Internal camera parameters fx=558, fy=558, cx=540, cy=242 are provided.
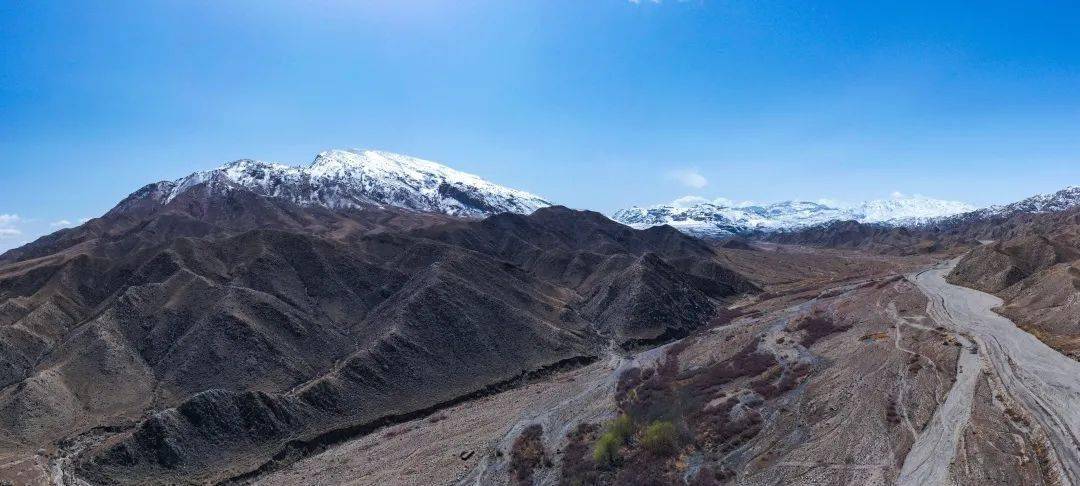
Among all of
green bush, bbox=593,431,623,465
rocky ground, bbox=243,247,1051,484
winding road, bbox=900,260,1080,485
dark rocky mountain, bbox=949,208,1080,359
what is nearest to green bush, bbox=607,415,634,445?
green bush, bbox=593,431,623,465

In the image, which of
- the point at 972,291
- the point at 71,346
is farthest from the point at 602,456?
the point at 972,291

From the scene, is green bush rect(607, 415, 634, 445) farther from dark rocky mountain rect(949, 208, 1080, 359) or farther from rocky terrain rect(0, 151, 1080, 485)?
dark rocky mountain rect(949, 208, 1080, 359)

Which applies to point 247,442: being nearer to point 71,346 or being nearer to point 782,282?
point 71,346

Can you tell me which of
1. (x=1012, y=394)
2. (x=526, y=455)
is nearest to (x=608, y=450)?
(x=526, y=455)

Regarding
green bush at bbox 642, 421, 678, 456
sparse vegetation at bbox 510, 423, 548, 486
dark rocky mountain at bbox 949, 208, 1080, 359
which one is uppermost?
dark rocky mountain at bbox 949, 208, 1080, 359

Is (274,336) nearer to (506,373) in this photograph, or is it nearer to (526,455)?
(506,373)

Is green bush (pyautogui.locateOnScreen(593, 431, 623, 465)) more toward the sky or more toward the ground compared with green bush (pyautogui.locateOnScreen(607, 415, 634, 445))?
more toward the ground
